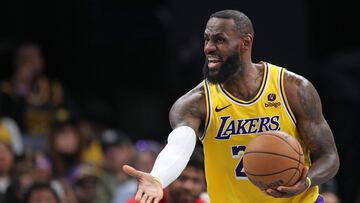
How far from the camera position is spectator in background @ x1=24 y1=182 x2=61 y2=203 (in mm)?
9781

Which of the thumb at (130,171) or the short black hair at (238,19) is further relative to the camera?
the short black hair at (238,19)

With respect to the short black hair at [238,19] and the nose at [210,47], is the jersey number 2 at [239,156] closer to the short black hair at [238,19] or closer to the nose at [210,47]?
the nose at [210,47]

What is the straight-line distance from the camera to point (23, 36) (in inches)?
601

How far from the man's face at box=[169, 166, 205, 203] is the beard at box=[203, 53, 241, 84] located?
4.80ft

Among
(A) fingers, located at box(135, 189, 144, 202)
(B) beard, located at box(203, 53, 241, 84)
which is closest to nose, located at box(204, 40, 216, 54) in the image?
(B) beard, located at box(203, 53, 241, 84)

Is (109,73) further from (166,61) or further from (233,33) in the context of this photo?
(233,33)

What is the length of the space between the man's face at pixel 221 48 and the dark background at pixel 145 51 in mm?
5868

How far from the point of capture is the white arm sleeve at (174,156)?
283 inches

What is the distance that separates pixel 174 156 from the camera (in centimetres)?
735

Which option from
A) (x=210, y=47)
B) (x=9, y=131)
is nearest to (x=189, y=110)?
(x=210, y=47)

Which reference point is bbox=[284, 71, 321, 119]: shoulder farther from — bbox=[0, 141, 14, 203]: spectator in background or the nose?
bbox=[0, 141, 14, 203]: spectator in background

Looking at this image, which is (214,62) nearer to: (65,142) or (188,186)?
(188,186)

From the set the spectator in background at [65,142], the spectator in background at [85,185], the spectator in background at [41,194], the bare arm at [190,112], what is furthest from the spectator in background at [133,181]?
the bare arm at [190,112]

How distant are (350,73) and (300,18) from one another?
4.79 ft
